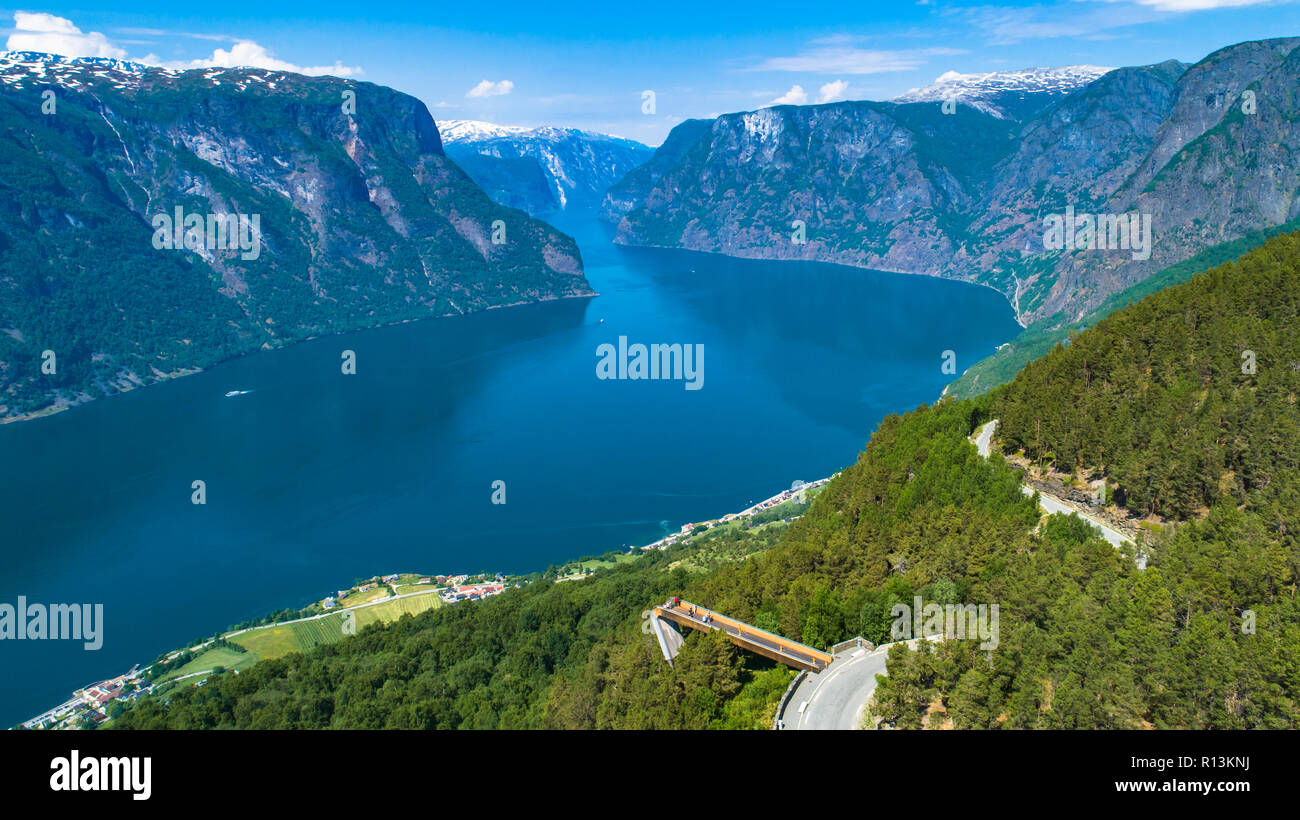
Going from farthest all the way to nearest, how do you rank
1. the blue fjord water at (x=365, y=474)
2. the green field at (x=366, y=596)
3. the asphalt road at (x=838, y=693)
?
the blue fjord water at (x=365, y=474)
the green field at (x=366, y=596)
the asphalt road at (x=838, y=693)

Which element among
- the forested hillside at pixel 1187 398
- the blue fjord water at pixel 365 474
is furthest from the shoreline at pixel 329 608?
the forested hillside at pixel 1187 398

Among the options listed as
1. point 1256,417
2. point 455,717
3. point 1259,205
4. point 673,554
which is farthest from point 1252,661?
point 1259,205

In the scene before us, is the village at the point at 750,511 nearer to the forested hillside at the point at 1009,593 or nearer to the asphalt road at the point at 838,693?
the forested hillside at the point at 1009,593

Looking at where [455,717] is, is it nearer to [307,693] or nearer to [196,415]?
[307,693]

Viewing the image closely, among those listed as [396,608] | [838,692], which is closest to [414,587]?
[396,608]

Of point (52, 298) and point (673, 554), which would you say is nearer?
point (673, 554)

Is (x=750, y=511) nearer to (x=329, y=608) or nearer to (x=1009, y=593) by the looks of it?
(x=329, y=608)

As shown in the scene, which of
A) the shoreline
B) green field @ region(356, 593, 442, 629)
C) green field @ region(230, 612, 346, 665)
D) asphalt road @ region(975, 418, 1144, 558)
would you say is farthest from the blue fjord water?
asphalt road @ region(975, 418, 1144, 558)
